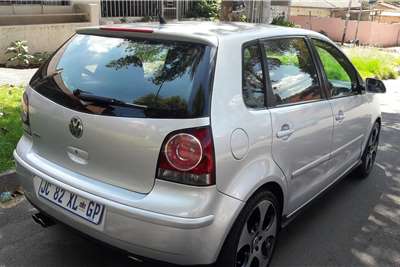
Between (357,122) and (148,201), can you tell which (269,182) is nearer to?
(148,201)

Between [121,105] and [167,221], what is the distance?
2.39ft

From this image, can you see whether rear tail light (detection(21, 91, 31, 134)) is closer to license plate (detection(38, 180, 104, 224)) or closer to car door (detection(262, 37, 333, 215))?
license plate (detection(38, 180, 104, 224))

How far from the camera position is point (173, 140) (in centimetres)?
257

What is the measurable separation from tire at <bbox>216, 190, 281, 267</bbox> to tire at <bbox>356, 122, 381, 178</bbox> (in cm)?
230

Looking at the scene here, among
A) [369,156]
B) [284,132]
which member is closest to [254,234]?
[284,132]

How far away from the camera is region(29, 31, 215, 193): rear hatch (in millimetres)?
2623

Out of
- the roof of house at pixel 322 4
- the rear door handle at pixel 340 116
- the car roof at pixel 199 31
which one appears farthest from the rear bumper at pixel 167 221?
the roof of house at pixel 322 4

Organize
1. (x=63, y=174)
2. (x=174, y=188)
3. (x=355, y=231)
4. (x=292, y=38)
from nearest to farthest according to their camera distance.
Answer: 1. (x=174, y=188)
2. (x=63, y=174)
3. (x=292, y=38)
4. (x=355, y=231)

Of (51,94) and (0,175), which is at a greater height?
(51,94)

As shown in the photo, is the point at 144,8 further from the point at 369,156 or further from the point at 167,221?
the point at 167,221

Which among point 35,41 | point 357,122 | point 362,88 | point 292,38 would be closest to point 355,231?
Result: point 357,122

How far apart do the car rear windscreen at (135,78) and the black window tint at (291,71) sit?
0.71 metres

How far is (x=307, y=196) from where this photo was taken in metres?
3.75

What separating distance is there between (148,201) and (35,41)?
29.1 ft
